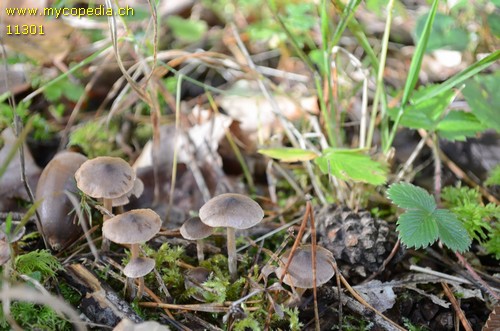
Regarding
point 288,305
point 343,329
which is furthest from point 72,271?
point 343,329

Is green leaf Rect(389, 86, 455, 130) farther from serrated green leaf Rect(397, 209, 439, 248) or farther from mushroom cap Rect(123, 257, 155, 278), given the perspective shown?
mushroom cap Rect(123, 257, 155, 278)

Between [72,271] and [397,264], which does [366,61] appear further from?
[72,271]

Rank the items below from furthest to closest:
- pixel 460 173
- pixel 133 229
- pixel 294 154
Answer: pixel 460 173 → pixel 294 154 → pixel 133 229

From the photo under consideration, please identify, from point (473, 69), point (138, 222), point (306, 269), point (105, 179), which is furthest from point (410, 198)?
point (105, 179)

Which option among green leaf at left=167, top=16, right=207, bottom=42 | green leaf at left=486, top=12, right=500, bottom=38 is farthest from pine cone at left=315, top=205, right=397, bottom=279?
green leaf at left=167, top=16, right=207, bottom=42

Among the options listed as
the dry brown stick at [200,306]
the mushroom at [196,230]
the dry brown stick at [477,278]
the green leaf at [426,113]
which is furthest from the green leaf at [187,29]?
the dry brown stick at [477,278]

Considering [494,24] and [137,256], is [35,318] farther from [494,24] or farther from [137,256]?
[494,24]
